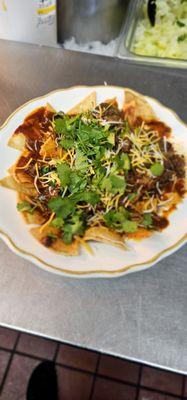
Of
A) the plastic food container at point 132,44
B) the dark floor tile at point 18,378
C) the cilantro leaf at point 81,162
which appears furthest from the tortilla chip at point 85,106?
the dark floor tile at point 18,378

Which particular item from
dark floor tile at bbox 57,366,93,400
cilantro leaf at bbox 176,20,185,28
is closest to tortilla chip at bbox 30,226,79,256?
dark floor tile at bbox 57,366,93,400

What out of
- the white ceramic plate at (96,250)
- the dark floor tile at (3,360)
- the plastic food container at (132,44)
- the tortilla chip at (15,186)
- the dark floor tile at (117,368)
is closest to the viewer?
the white ceramic plate at (96,250)

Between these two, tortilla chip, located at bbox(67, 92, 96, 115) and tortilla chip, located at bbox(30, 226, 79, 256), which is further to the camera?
tortilla chip, located at bbox(67, 92, 96, 115)

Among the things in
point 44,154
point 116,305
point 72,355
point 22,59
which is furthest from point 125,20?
point 72,355

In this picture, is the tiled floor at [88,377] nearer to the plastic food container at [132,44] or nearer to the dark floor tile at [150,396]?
the dark floor tile at [150,396]

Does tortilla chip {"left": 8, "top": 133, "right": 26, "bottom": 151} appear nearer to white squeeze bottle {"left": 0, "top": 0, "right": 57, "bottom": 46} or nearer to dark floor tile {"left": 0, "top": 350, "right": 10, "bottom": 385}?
white squeeze bottle {"left": 0, "top": 0, "right": 57, "bottom": 46}

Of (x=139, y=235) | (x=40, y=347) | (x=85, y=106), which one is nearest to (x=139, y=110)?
(x=85, y=106)
